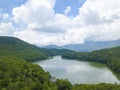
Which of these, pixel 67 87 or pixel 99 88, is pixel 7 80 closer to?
pixel 67 87

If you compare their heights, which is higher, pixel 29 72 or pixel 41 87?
pixel 29 72

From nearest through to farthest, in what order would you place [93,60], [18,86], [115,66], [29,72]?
[18,86], [29,72], [115,66], [93,60]

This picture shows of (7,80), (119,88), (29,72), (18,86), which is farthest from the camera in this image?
(29,72)

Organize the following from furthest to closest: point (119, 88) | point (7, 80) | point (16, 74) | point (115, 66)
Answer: point (115, 66) < point (16, 74) < point (7, 80) < point (119, 88)

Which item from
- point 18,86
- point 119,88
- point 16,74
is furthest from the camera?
point 16,74

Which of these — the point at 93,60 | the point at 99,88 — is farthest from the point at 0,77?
the point at 93,60

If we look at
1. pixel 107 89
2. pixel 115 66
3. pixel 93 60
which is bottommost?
pixel 107 89

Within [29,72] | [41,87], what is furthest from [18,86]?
[29,72]

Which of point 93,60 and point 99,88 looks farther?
point 93,60

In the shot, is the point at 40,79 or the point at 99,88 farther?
the point at 40,79

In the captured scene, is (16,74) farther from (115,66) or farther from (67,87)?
(115,66)
